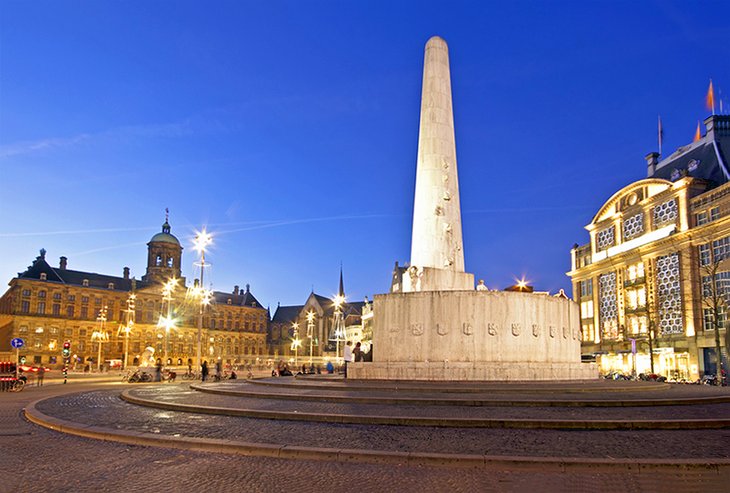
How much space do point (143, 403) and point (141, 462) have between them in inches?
309

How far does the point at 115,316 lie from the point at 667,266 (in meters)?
78.8

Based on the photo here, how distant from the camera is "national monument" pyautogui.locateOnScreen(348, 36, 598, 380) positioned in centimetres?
1739

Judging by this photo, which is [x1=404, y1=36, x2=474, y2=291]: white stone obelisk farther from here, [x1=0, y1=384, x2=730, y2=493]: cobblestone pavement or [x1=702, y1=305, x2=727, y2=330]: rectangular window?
[x1=702, y1=305, x2=727, y2=330]: rectangular window

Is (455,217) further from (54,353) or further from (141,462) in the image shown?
(54,353)

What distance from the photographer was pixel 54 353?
278 ft

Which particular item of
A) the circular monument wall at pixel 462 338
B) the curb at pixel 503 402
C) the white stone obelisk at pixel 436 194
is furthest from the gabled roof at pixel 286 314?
the curb at pixel 503 402

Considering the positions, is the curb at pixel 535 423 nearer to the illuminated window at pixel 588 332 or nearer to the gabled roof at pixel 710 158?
the gabled roof at pixel 710 158

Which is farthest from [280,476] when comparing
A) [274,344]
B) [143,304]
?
[274,344]

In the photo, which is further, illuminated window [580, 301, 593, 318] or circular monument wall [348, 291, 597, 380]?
illuminated window [580, 301, 593, 318]

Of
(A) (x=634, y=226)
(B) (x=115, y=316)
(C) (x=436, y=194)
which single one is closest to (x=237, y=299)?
(B) (x=115, y=316)

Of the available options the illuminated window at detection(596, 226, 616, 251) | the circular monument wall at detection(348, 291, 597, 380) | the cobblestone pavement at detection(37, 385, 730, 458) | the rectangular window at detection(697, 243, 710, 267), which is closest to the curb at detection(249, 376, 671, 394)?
the circular monument wall at detection(348, 291, 597, 380)

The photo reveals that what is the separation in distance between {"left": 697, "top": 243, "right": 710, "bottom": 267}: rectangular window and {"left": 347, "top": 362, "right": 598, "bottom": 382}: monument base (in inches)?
1261

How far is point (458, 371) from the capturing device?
17109mm

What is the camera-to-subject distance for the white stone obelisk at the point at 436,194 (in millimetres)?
19703
